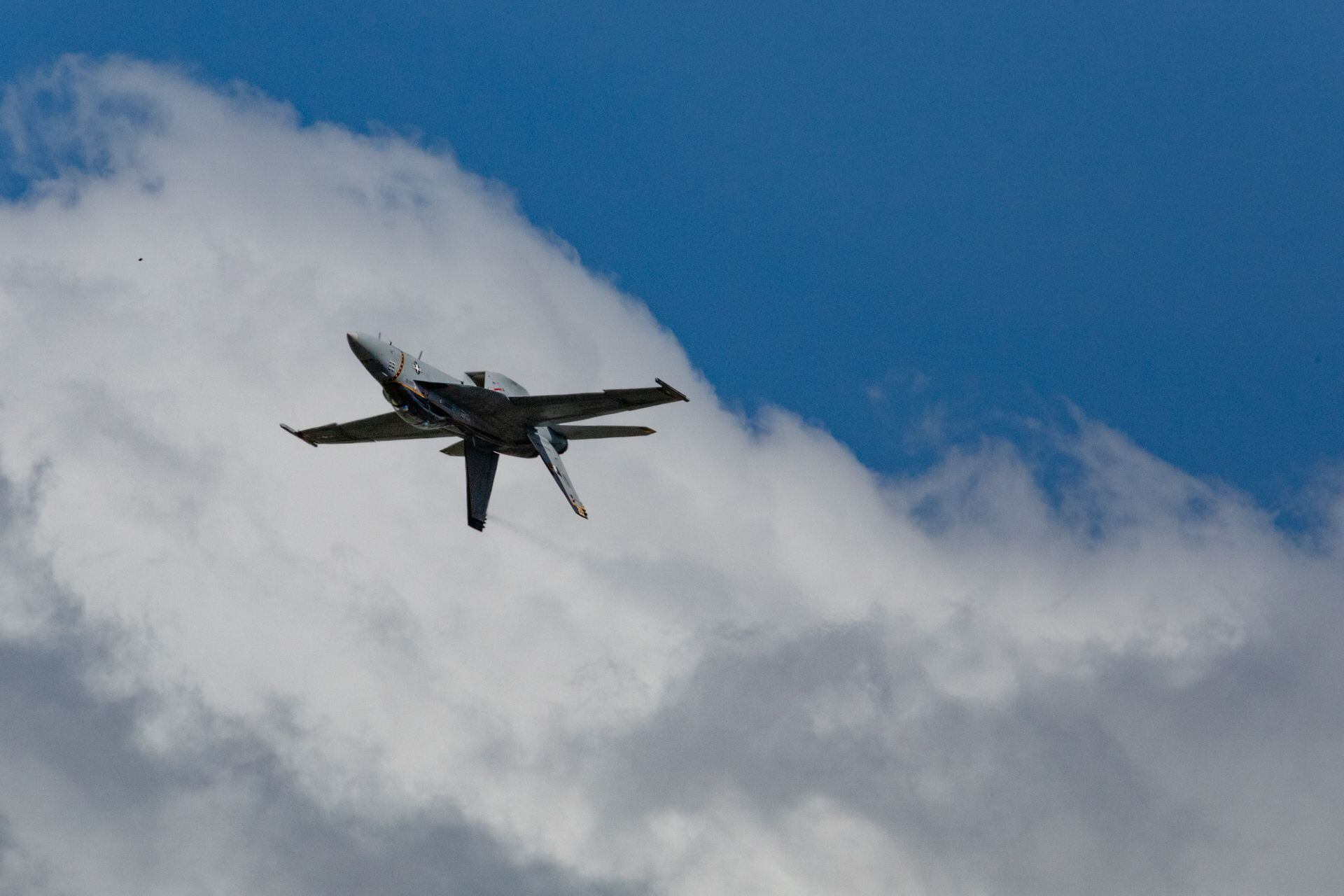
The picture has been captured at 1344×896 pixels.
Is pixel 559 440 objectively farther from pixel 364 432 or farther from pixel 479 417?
pixel 364 432

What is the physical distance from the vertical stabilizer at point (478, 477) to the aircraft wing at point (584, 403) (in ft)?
18.5

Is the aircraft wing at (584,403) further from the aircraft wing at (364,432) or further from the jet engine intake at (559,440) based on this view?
the aircraft wing at (364,432)

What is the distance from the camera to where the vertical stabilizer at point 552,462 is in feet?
400

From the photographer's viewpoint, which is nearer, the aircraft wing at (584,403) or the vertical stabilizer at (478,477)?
the aircraft wing at (584,403)

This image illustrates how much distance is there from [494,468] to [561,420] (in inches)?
298

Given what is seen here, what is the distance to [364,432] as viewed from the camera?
422ft

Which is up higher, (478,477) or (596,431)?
(596,431)

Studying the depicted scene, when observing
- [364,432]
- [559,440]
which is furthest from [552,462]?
[364,432]

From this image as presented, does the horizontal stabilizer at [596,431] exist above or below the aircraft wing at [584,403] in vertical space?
above

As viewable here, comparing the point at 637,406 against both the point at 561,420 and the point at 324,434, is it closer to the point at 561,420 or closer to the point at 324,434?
the point at 561,420

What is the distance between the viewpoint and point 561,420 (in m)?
121

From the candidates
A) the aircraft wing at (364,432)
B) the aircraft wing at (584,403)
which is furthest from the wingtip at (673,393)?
the aircraft wing at (364,432)

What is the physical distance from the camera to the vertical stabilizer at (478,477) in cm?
12462

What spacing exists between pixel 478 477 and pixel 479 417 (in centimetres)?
617
